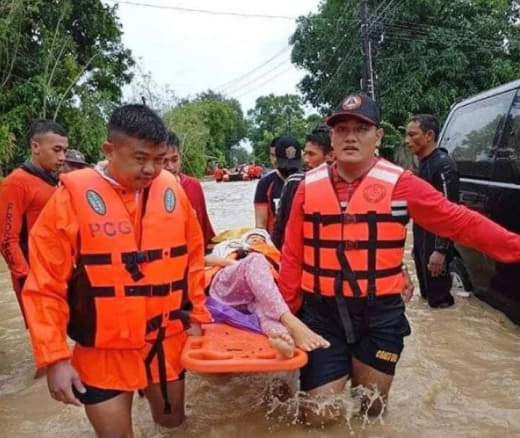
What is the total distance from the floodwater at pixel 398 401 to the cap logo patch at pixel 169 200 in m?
1.27

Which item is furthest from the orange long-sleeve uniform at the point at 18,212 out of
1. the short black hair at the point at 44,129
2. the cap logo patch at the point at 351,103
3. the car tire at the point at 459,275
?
the car tire at the point at 459,275

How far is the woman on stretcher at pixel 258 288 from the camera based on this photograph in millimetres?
2570

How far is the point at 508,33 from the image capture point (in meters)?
19.7

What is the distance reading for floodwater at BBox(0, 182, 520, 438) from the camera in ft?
10.2

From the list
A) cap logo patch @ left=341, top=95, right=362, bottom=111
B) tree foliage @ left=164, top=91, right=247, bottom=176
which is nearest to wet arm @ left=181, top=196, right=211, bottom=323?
cap logo patch @ left=341, top=95, right=362, bottom=111

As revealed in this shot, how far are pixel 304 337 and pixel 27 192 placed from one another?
239 centimetres

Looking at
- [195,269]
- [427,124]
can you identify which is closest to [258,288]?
[195,269]

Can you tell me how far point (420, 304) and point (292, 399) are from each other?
9.05ft

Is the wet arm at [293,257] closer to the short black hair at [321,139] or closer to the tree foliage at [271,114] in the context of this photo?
the short black hair at [321,139]

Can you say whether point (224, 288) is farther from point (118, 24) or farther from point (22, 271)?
point (118, 24)

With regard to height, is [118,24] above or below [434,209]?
above

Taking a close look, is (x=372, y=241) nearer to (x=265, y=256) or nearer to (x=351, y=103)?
(x=351, y=103)

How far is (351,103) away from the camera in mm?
2742

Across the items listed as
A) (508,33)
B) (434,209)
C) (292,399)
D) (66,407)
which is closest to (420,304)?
(292,399)
